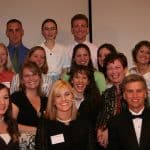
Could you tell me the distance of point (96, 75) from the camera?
4.10m

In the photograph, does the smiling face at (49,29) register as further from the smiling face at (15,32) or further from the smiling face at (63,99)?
the smiling face at (63,99)

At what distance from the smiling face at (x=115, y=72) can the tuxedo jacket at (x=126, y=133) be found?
0.56 metres

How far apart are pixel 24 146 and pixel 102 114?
0.77m

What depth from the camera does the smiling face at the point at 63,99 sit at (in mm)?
3361

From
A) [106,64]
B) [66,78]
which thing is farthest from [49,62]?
[106,64]

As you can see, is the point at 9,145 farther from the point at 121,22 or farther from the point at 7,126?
the point at 121,22

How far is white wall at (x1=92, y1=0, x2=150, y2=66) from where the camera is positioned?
5.64 metres

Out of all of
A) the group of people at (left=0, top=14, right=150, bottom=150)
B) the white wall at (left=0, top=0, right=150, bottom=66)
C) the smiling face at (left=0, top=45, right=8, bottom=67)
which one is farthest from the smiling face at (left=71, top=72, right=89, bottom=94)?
the white wall at (left=0, top=0, right=150, bottom=66)

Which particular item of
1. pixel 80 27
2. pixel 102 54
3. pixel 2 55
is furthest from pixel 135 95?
pixel 80 27

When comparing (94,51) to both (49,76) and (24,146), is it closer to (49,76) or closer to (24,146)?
(49,76)

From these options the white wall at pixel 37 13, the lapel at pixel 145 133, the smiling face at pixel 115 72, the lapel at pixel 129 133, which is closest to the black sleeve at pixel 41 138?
the lapel at pixel 129 133

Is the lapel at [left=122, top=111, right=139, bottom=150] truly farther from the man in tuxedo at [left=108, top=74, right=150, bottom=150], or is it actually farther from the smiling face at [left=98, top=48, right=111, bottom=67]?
the smiling face at [left=98, top=48, right=111, bottom=67]

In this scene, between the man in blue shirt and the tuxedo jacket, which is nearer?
the tuxedo jacket

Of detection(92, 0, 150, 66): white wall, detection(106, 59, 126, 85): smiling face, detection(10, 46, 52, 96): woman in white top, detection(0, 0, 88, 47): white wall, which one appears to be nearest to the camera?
detection(106, 59, 126, 85): smiling face
